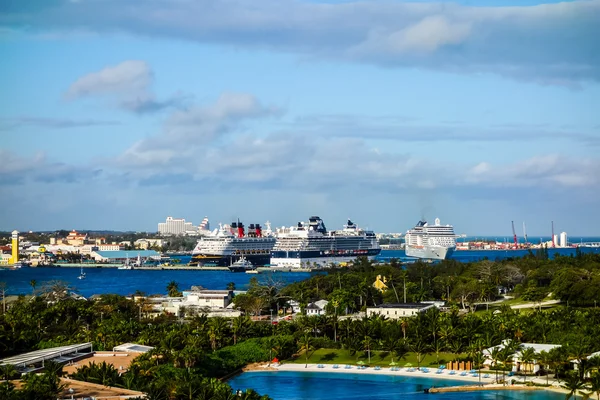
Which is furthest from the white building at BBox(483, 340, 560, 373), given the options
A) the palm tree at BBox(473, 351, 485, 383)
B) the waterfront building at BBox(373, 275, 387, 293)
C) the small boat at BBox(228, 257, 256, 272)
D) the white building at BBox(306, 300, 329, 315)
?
the small boat at BBox(228, 257, 256, 272)

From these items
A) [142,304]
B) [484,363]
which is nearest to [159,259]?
[142,304]

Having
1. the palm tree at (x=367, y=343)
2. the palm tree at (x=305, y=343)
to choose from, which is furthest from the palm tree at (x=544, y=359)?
the palm tree at (x=305, y=343)

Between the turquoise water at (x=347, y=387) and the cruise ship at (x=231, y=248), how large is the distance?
105055 mm

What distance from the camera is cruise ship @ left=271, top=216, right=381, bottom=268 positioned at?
15025cm

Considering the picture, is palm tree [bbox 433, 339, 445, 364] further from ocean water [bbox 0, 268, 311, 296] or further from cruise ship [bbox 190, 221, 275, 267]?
cruise ship [bbox 190, 221, 275, 267]

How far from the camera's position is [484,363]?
50.3m

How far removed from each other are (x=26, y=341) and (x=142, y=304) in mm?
20404

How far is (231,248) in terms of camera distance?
158 meters

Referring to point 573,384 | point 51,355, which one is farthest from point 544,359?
point 51,355

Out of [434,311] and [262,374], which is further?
[434,311]

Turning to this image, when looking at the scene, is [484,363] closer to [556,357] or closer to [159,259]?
[556,357]

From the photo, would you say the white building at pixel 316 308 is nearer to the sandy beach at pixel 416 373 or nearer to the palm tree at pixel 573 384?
the sandy beach at pixel 416 373

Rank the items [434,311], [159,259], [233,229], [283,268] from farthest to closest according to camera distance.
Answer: [159,259] → [233,229] → [283,268] → [434,311]

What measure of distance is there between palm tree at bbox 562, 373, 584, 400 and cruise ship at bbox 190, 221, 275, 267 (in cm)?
11496
